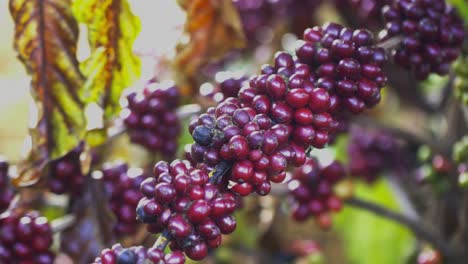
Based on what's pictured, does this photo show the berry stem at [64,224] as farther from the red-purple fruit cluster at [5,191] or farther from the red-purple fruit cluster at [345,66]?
the red-purple fruit cluster at [345,66]

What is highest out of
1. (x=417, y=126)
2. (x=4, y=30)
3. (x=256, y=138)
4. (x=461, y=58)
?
(x=256, y=138)

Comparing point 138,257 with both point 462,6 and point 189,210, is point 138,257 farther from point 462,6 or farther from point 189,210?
point 462,6

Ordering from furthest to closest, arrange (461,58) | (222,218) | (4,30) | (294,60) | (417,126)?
(4,30), (417,126), (461,58), (294,60), (222,218)

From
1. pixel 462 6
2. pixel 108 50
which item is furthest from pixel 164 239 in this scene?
pixel 462 6

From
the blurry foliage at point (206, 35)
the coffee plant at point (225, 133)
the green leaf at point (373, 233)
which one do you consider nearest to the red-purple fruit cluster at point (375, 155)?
the coffee plant at point (225, 133)

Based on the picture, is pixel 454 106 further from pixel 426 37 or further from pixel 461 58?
pixel 426 37

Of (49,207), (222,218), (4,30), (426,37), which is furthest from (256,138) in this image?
(4,30)
